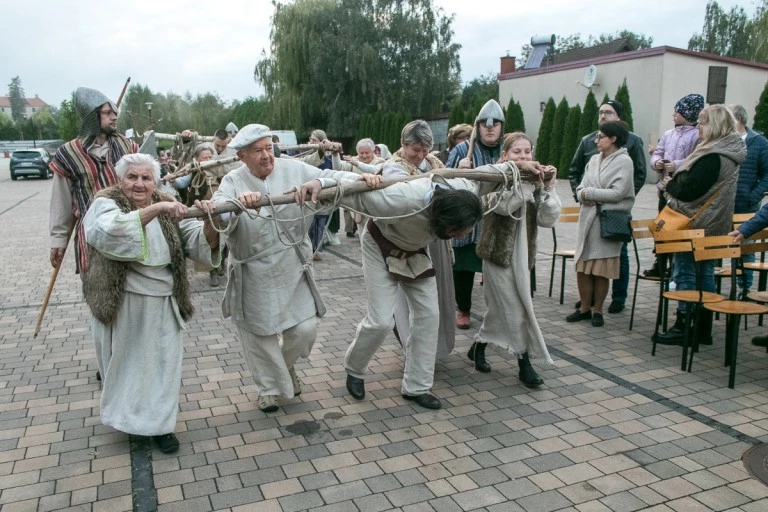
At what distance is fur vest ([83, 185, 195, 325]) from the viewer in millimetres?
3533

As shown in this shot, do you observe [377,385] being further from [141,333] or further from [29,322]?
[29,322]

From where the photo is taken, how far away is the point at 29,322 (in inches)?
258

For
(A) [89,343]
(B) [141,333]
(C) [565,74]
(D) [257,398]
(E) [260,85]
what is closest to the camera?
(B) [141,333]

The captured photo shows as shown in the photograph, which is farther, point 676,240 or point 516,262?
point 676,240

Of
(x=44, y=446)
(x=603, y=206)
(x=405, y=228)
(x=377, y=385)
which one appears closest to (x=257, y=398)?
(x=377, y=385)

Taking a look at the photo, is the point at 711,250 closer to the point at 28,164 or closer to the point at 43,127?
the point at 28,164

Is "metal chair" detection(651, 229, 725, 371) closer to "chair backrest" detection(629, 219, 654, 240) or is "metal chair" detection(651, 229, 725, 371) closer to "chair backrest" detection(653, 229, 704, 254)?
"chair backrest" detection(653, 229, 704, 254)

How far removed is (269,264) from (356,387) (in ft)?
3.66

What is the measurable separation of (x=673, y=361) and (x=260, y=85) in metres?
35.5

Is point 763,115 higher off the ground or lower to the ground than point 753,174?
higher

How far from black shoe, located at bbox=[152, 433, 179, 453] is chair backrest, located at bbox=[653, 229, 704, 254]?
12.2 ft

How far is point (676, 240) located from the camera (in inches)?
201

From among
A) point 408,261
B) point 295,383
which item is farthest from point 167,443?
point 408,261

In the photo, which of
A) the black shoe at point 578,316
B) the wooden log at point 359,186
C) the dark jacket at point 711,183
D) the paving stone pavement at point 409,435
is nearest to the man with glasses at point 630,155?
the black shoe at point 578,316
